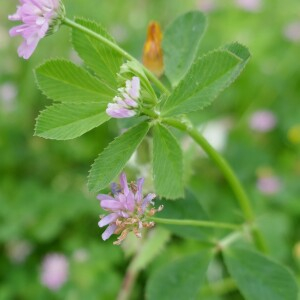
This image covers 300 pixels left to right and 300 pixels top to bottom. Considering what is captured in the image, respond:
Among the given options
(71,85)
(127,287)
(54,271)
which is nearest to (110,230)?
(71,85)

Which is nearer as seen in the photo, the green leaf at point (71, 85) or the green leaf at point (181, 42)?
the green leaf at point (71, 85)

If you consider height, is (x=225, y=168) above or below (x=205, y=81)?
below

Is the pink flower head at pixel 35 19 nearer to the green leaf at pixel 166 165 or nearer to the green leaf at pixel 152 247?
the green leaf at pixel 166 165

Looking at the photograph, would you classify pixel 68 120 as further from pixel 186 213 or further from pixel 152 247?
pixel 152 247

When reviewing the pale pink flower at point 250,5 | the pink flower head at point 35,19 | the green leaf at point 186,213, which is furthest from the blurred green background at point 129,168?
the pink flower head at point 35,19

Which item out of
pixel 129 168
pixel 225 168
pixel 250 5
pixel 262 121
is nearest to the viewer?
pixel 225 168

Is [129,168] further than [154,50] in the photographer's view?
Yes

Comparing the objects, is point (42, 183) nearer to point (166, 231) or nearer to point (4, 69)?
point (4, 69)

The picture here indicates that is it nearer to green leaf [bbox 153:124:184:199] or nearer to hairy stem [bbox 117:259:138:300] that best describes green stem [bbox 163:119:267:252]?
green leaf [bbox 153:124:184:199]
